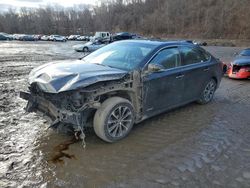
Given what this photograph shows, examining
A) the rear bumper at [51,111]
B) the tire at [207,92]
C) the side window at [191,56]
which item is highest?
the side window at [191,56]

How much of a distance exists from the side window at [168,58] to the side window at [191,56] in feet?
0.70

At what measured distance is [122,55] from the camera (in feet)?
16.4

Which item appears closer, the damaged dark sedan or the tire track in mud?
the tire track in mud

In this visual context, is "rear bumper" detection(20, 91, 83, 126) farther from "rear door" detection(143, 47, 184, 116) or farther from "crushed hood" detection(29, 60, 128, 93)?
"rear door" detection(143, 47, 184, 116)

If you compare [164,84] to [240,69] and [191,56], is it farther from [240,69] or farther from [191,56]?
[240,69]

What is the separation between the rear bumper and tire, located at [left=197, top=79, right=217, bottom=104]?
3.56m

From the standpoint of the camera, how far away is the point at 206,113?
5.84 m

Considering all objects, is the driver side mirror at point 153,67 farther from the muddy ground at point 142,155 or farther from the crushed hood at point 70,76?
the muddy ground at point 142,155

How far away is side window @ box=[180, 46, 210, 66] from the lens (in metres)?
5.47

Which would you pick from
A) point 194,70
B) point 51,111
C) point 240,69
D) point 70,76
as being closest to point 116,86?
point 70,76

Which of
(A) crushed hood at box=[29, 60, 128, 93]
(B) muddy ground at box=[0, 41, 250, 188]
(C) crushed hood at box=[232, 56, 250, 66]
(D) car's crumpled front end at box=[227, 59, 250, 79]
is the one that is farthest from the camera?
(C) crushed hood at box=[232, 56, 250, 66]

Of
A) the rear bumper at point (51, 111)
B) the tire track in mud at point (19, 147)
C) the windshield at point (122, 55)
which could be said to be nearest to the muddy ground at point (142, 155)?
the tire track in mud at point (19, 147)

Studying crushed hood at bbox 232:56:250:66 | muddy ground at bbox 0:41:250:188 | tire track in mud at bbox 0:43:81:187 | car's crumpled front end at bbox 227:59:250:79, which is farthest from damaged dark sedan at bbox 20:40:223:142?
crushed hood at bbox 232:56:250:66

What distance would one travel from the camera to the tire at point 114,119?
401 centimetres
